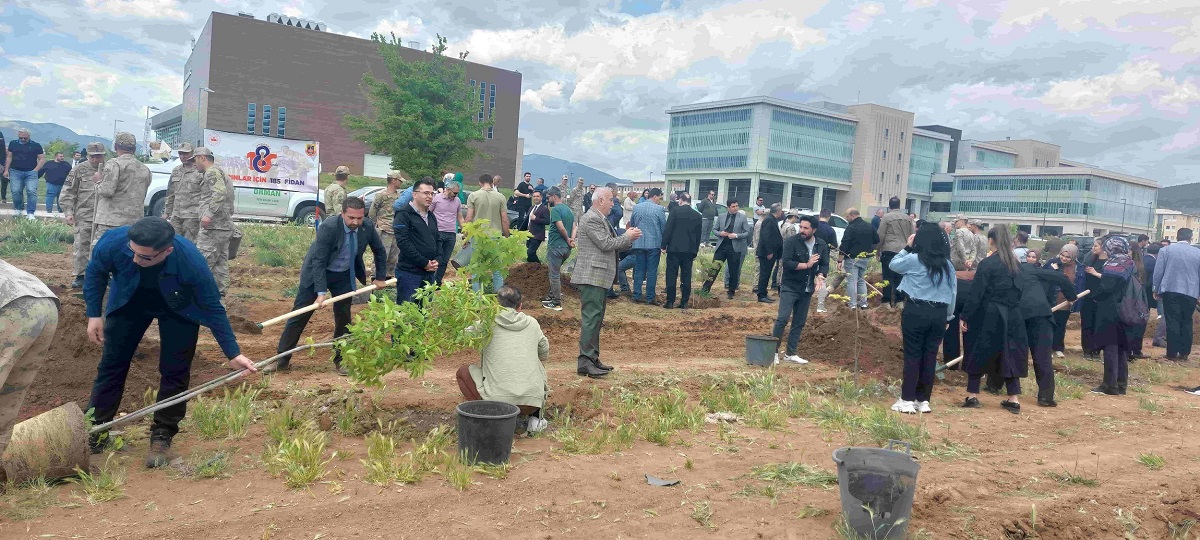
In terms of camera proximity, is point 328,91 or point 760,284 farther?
point 328,91

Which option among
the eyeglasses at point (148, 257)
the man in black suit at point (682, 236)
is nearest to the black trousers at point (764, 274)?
the man in black suit at point (682, 236)

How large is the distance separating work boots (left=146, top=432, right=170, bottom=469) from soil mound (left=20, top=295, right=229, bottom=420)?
1.23m

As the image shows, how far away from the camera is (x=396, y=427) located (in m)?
5.86

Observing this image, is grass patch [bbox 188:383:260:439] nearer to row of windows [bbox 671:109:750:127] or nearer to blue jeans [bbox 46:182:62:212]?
blue jeans [bbox 46:182:62:212]

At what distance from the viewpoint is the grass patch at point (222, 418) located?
216 inches

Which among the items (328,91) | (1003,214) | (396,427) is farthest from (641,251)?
(1003,214)

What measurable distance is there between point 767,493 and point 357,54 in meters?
68.4

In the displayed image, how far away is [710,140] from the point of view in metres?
95.1

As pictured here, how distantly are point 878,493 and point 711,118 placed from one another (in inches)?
3670

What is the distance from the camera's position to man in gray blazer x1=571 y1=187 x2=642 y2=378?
7719mm

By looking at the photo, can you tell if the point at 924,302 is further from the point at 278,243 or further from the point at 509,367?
the point at 278,243

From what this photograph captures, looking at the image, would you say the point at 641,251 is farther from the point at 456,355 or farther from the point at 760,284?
the point at 456,355

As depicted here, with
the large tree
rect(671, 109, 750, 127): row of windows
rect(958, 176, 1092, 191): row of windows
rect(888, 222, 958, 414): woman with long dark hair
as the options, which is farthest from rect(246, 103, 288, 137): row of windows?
rect(958, 176, 1092, 191): row of windows

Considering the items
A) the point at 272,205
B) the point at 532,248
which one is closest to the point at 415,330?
the point at 532,248
